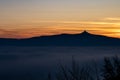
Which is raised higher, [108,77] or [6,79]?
[108,77]

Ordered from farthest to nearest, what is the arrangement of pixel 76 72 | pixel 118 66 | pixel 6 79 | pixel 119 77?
pixel 6 79 → pixel 118 66 → pixel 119 77 → pixel 76 72

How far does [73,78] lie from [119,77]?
16.7ft

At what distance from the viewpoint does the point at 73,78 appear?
2497 cm

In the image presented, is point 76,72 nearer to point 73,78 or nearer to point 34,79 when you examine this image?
point 73,78

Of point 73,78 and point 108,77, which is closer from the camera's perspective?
point 73,78

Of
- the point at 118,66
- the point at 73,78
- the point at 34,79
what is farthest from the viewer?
the point at 34,79

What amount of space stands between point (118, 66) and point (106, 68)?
1347mm

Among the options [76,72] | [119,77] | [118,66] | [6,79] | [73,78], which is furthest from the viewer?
[6,79]

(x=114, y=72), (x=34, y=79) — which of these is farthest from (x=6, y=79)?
(x=114, y=72)

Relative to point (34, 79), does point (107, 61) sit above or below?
above

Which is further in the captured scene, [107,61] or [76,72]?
[107,61]

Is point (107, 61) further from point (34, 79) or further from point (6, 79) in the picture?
point (6, 79)

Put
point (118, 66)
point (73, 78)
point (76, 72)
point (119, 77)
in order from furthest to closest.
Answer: point (118, 66)
point (119, 77)
point (76, 72)
point (73, 78)

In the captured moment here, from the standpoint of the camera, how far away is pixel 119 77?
2866 cm
